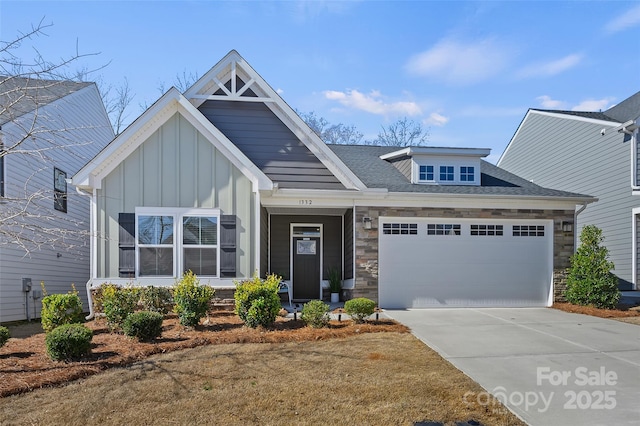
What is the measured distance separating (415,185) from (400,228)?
153 centimetres

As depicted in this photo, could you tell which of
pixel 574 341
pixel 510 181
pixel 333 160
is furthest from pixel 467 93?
pixel 574 341

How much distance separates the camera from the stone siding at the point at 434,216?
11.5 meters

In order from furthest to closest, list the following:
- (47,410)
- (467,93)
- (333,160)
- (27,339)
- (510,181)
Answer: (467,93) → (510,181) → (333,160) → (27,339) → (47,410)

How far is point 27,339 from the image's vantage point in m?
8.36

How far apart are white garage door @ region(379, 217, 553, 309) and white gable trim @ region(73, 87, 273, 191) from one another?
3728mm

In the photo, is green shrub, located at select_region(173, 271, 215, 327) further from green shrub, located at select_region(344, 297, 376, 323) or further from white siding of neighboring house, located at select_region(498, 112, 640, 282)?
white siding of neighboring house, located at select_region(498, 112, 640, 282)

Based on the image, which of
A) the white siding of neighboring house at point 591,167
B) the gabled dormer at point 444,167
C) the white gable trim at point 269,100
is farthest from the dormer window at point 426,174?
the white siding of neighboring house at point 591,167

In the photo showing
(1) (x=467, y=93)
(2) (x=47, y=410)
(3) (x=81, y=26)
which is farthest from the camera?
(1) (x=467, y=93)

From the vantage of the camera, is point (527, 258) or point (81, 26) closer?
point (81, 26)

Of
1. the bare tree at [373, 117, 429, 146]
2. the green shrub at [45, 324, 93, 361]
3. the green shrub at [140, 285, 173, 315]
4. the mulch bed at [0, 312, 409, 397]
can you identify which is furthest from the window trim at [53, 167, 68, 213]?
the bare tree at [373, 117, 429, 146]

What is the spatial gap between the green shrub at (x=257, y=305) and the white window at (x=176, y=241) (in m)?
2.17

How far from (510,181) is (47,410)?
12515 millimetres

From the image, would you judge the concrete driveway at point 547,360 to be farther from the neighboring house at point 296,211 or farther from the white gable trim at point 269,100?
the white gable trim at point 269,100

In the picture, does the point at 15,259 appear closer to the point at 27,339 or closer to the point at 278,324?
the point at 27,339
